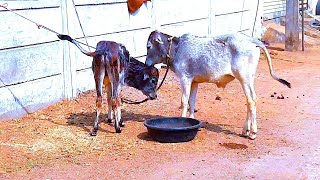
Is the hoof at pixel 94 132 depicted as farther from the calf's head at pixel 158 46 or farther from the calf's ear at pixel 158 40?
the calf's ear at pixel 158 40

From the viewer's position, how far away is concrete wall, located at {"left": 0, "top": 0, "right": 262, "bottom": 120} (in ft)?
28.1

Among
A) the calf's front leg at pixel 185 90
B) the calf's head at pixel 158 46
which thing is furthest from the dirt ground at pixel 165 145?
the calf's head at pixel 158 46

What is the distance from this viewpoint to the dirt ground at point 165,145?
638 cm

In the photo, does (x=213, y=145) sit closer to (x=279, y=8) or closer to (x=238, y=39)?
(x=238, y=39)

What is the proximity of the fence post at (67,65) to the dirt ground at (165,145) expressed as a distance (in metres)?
0.21

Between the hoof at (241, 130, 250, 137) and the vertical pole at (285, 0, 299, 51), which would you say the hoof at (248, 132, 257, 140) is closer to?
the hoof at (241, 130, 250, 137)

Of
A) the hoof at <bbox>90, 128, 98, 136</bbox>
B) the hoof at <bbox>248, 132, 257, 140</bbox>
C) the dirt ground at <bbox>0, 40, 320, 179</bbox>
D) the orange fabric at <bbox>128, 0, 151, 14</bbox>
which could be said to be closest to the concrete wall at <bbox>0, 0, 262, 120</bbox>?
the orange fabric at <bbox>128, 0, 151, 14</bbox>

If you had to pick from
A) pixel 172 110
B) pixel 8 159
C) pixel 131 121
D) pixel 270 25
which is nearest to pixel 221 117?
pixel 172 110

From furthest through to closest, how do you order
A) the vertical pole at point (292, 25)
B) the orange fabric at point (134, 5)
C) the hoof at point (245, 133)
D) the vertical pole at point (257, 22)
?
the vertical pole at point (257, 22)
the vertical pole at point (292, 25)
the orange fabric at point (134, 5)
the hoof at point (245, 133)

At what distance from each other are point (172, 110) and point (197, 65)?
1.85 m

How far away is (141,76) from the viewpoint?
27.5 ft

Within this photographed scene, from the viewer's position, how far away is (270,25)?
20875 millimetres

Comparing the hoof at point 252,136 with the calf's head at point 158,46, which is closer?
the hoof at point 252,136

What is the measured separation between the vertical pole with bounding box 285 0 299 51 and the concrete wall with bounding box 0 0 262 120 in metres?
5.80
